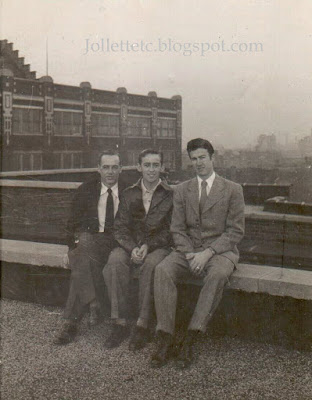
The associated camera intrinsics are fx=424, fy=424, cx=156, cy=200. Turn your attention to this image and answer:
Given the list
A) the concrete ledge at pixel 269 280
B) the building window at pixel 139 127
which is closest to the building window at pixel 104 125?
the building window at pixel 139 127

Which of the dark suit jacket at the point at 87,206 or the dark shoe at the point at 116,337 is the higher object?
the dark suit jacket at the point at 87,206

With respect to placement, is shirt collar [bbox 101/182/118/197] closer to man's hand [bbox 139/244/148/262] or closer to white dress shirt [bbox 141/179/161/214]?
white dress shirt [bbox 141/179/161/214]

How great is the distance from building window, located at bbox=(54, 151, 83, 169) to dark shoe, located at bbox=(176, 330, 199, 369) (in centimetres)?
2043

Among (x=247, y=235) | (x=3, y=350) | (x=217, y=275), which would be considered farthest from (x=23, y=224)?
(x=217, y=275)

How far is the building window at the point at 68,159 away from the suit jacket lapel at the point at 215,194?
19946mm

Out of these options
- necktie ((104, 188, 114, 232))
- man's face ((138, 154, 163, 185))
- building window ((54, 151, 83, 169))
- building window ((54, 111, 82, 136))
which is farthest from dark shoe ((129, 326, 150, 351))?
building window ((54, 111, 82, 136))

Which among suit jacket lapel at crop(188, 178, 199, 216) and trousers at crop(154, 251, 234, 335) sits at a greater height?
suit jacket lapel at crop(188, 178, 199, 216)

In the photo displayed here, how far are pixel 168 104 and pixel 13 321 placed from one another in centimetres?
2507

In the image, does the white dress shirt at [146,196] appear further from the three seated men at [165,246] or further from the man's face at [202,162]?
the man's face at [202,162]

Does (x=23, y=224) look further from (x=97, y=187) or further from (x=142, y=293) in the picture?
(x=142, y=293)

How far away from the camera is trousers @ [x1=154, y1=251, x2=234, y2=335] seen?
2.92 m

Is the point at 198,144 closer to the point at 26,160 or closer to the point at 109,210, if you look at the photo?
the point at 109,210

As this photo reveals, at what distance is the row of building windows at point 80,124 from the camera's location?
21.0 m

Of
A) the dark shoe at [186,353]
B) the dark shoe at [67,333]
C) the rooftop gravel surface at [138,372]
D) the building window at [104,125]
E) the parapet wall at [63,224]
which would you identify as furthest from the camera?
the building window at [104,125]
